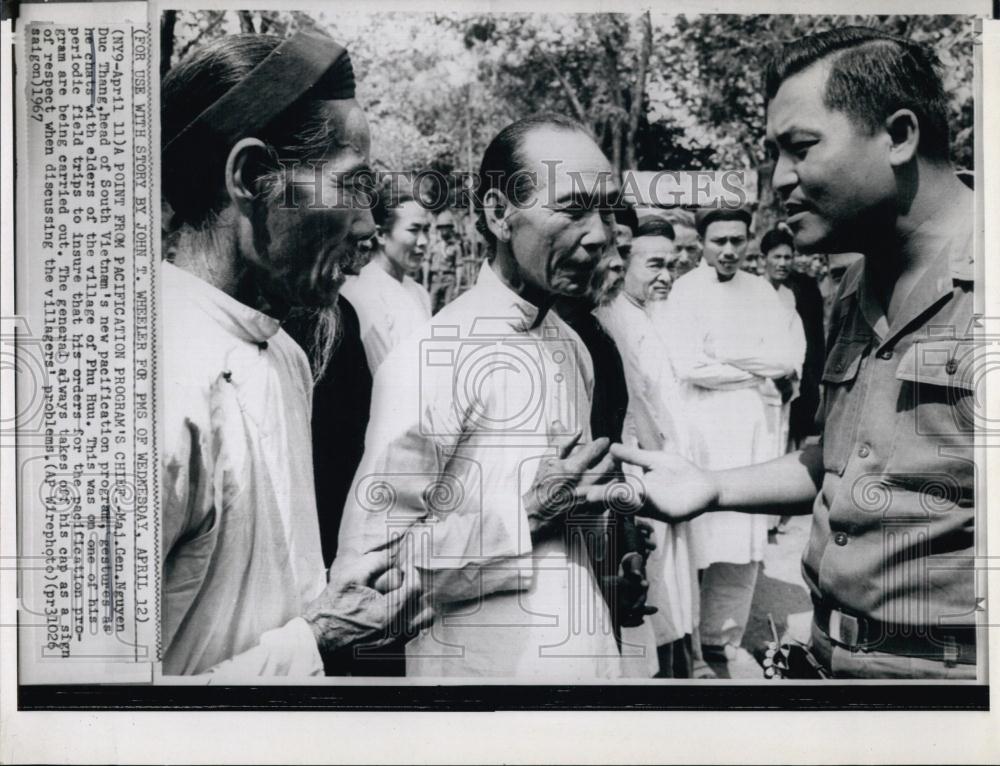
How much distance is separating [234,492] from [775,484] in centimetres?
208

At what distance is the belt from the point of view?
4.15 metres

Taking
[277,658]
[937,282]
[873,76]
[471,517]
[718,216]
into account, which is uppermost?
[873,76]

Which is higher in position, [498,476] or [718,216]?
[718,216]

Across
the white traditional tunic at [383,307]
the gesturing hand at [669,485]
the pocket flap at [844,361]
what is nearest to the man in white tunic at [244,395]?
the white traditional tunic at [383,307]

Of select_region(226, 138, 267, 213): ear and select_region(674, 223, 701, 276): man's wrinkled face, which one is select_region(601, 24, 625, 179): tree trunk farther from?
select_region(226, 138, 267, 213): ear

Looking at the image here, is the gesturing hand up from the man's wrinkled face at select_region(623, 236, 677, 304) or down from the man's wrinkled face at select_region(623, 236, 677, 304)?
down

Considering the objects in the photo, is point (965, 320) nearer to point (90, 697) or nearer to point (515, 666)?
point (515, 666)

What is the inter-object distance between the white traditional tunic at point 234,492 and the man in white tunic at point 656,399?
125 cm

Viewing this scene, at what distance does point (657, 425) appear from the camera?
13.8 ft

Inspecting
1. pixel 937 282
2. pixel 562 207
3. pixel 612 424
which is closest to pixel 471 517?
pixel 612 424

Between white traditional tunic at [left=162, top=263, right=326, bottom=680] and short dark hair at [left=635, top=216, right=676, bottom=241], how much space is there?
1.39 metres

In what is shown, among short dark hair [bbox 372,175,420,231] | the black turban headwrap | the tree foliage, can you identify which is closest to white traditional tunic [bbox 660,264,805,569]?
the tree foliage

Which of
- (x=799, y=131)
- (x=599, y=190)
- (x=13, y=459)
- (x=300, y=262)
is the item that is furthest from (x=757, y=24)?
(x=13, y=459)

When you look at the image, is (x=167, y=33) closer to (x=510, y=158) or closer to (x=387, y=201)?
(x=387, y=201)
